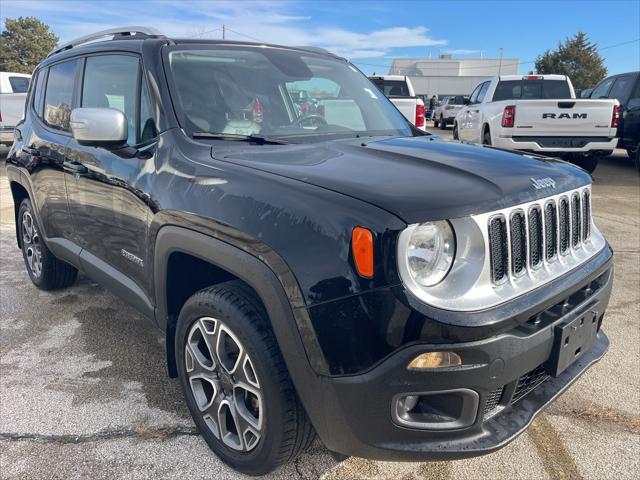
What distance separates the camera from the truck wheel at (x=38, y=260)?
413cm

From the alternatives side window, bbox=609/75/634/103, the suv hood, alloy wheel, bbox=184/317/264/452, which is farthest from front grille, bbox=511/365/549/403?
side window, bbox=609/75/634/103

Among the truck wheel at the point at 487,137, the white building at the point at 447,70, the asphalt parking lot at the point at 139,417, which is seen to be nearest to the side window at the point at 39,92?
the asphalt parking lot at the point at 139,417

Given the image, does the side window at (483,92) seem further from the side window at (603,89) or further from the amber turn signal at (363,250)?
the amber turn signal at (363,250)

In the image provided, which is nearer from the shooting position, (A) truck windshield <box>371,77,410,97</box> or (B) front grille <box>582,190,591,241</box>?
(B) front grille <box>582,190,591,241</box>

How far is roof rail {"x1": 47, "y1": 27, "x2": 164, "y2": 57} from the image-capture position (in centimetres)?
303

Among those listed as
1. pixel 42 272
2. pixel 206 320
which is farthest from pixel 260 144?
pixel 42 272

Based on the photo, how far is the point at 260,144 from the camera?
2.50 m

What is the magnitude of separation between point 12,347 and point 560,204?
10.9 feet

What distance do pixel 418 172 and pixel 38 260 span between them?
141 inches

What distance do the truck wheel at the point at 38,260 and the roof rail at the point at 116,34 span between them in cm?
129

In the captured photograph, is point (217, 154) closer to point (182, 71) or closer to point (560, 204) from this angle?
point (182, 71)

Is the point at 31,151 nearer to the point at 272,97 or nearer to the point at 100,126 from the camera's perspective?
the point at 100,126

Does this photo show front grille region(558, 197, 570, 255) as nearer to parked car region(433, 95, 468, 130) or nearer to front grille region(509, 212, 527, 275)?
front grille region(509, 212, 527, 275)

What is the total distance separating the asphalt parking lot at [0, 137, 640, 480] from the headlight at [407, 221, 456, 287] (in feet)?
3.36
